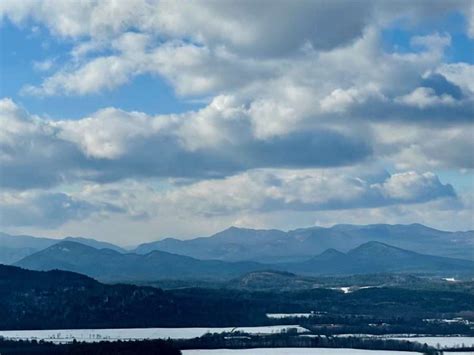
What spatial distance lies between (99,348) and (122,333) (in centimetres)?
3329

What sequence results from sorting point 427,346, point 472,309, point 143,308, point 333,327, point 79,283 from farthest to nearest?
point 472,309 → point 79,283 → point 143,308 → point 333,327 → point 427,346

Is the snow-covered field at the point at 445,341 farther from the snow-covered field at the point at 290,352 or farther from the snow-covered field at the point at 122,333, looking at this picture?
the snow-covered field at the point at 122,333

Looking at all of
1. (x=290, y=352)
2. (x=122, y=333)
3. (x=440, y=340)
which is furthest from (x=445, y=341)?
(x=122, y=333)

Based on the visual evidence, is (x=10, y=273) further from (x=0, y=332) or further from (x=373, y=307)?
(x=373, y=307)

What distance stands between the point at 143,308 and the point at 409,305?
60269mm

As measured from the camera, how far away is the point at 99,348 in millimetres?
108812

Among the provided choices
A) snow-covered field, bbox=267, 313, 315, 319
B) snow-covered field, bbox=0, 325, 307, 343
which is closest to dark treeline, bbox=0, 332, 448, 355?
snow-covered field, bbox=0, 325, 307, 343

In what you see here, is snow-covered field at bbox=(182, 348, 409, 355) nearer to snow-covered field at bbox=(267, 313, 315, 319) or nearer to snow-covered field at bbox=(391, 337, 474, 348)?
→ snow-covered field at bbox=(391, 337, 474, 348)

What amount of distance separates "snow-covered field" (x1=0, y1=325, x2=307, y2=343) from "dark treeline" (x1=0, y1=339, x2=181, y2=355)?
36.1 ft

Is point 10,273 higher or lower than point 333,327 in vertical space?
higher

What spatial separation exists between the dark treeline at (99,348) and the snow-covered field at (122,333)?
1100cm

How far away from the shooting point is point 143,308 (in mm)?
169875

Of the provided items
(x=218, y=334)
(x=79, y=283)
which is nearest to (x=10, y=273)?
(x=79, y=283)

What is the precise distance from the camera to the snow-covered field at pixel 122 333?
440ft
